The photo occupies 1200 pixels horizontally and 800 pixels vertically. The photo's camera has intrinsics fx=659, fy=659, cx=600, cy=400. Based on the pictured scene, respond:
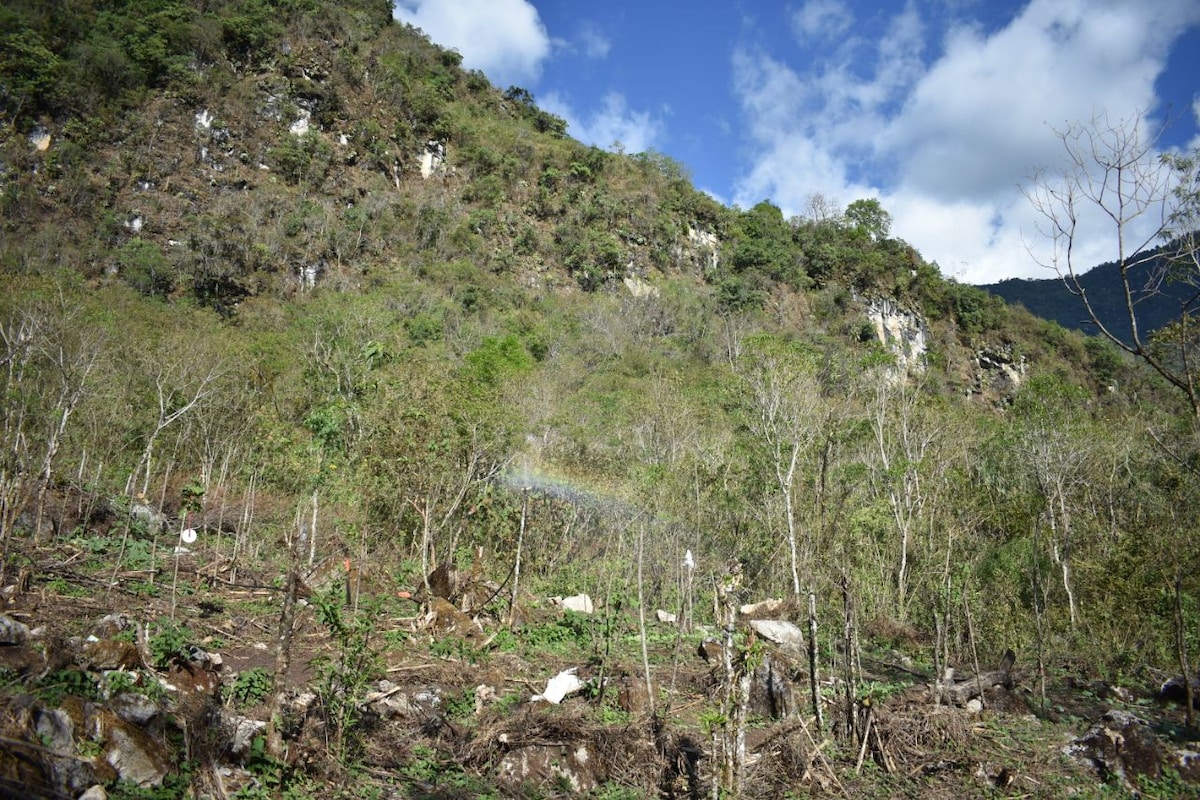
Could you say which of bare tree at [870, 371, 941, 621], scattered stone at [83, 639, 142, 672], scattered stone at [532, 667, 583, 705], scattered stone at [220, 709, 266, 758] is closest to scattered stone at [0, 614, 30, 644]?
scattered stone at [83, 639, 142, 672]


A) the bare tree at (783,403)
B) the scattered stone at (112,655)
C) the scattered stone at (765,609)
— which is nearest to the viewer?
the scattered stone at (112,655)

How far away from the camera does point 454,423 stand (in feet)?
45.7

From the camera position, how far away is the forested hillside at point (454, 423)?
1059 cm

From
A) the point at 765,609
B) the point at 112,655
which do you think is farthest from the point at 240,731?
the point at 765,609

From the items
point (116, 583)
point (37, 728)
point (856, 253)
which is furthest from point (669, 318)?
point (37, 728)

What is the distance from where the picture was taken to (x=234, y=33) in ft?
160

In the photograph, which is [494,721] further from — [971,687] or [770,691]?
[971,687]

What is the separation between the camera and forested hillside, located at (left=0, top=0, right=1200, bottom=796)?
10586 millimetres

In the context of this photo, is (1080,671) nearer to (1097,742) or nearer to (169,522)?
(1097,742)

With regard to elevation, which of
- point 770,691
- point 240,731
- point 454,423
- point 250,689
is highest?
point 454,423

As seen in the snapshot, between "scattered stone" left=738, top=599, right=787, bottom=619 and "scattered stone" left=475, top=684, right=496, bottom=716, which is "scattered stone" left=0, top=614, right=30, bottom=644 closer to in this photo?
"scattered stone" left=475, top=684, right=496, bottom=716

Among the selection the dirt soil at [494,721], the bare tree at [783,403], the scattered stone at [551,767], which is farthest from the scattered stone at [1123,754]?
the bare tree at [783,403]

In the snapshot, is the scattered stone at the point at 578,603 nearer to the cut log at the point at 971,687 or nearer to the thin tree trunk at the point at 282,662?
the cut log at the point at 971,687

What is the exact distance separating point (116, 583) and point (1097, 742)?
497 inches
